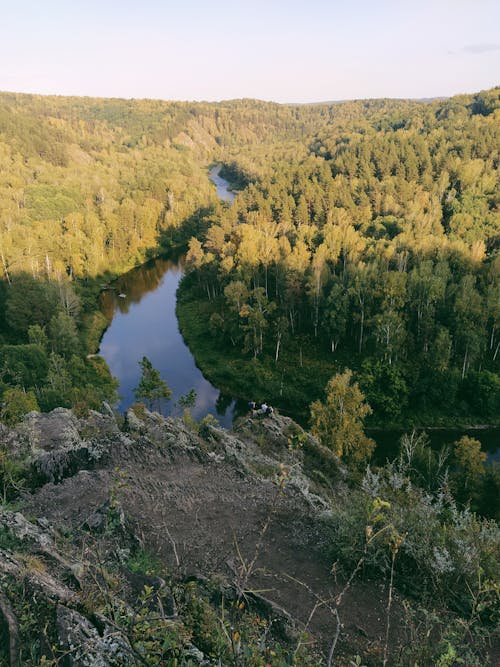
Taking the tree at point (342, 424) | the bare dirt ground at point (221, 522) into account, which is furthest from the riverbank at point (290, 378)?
the bare dirt ground at point (221, 522)

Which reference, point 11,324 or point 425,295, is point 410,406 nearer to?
point 425,295

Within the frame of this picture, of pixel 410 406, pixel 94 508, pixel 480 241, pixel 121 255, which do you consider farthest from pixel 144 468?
pixel 121 255

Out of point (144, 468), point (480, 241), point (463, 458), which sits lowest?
point (463, 458)

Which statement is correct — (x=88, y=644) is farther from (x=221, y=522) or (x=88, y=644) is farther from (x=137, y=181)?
(x=137, y=181)

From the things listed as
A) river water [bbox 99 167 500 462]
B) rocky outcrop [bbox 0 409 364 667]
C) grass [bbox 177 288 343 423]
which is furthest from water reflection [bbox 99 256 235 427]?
rocky outcrop [bbox 0 409 364 667]

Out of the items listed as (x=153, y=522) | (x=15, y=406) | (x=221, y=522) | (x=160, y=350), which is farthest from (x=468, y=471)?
(x=160, y=350)

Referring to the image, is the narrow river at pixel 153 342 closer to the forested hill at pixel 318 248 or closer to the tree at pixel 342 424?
the forested hill at pixel 318 248
